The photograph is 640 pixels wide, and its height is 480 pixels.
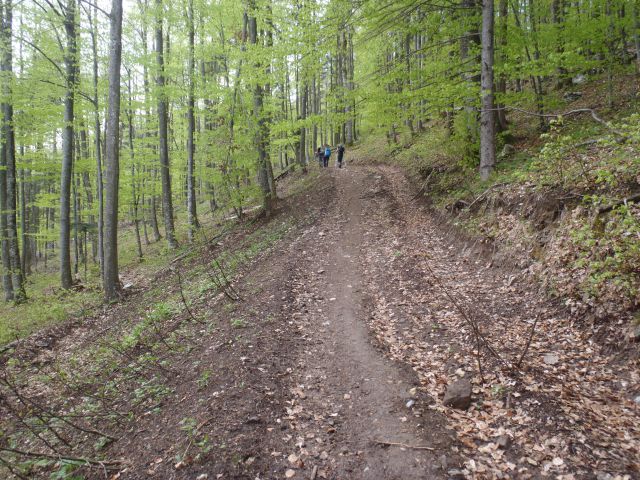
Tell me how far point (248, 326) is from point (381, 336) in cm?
251

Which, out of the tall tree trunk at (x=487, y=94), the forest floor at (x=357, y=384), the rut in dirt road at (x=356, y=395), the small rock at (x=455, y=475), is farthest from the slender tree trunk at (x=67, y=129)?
the small rock at (x=455, y=475)

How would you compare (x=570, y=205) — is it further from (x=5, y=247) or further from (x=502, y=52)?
(x=5, y=247)

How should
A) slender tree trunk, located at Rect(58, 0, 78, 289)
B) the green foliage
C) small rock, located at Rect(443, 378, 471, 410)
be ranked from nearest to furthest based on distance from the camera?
small rock, located at Rect(443, 378, 471, 410)
the green foliage
slender tree trunk, located at Rect(58, 0, 78, 289)

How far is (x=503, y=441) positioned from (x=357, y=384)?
6.12 feet

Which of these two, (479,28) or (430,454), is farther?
(479,28)

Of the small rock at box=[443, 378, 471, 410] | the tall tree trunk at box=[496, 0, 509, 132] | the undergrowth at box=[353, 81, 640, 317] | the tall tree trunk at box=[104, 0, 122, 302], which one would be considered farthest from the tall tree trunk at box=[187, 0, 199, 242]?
the small rock at box=[443, 378, 471, 410]

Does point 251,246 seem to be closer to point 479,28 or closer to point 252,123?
point 252,123

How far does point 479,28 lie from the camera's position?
36.4 ft

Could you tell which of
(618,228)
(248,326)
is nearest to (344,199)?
(248,326)

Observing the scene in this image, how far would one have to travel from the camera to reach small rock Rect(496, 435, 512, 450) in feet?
11.8

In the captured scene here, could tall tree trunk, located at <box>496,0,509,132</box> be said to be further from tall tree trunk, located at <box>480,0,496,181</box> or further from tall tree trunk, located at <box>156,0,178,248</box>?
tall tree trunk, located at <box>156,0,178,248</box>

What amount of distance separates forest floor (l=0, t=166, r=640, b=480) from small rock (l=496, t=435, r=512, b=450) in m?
0.03

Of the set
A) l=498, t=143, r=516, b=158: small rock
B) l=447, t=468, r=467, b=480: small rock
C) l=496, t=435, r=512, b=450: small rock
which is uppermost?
l=498, t=143, r=516, b=158: small rock

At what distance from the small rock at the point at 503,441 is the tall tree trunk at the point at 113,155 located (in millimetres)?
11097
